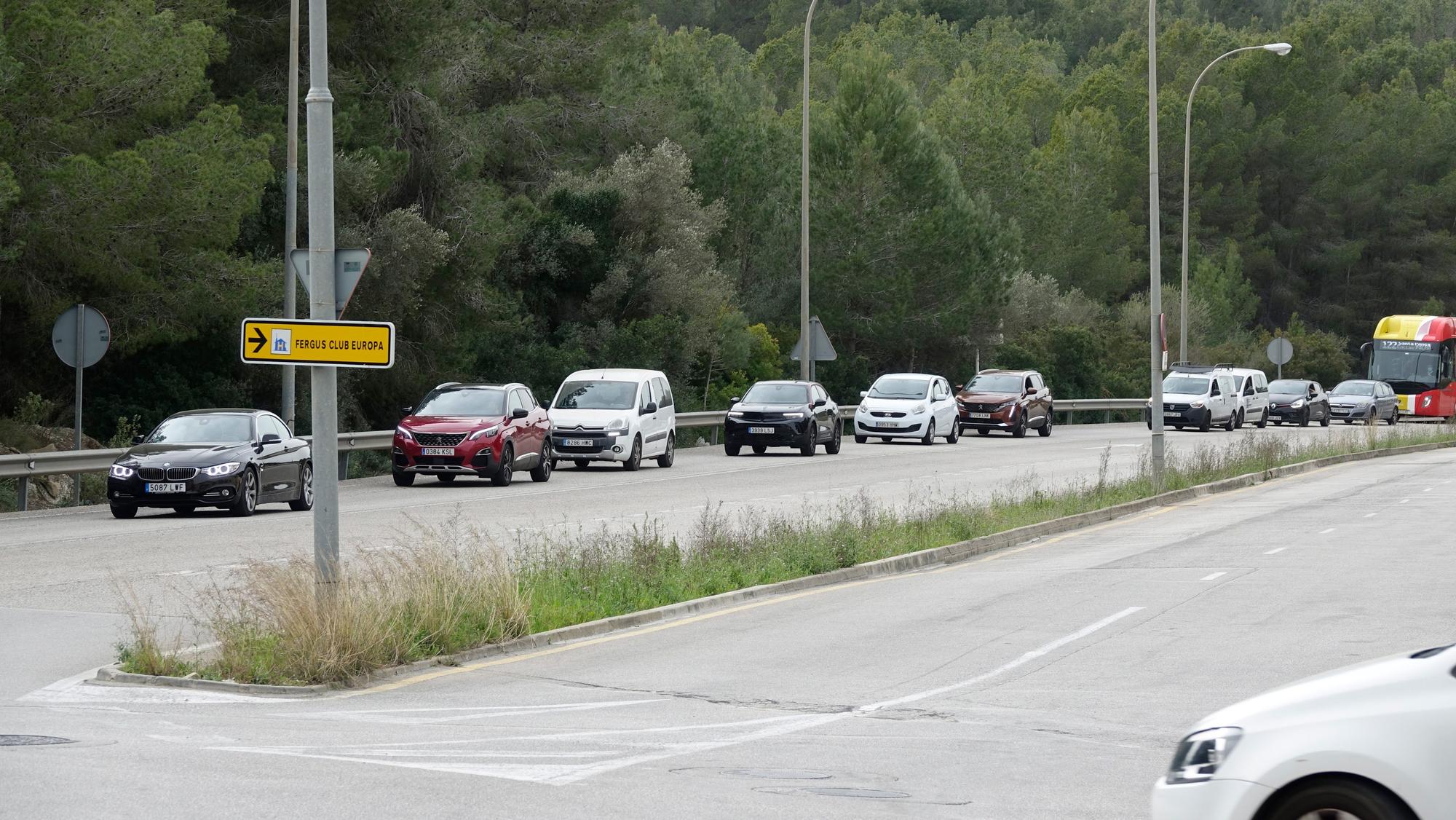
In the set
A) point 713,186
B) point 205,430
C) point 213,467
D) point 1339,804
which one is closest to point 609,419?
point 205,430

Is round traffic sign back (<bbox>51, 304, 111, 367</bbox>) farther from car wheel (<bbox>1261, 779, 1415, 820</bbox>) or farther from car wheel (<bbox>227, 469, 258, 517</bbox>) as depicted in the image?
car wheel (<bbox>1261, 779, 1415, 820</bbox>)

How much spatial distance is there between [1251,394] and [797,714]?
51917 millimetres

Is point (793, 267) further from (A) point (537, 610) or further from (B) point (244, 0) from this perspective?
(A) point (537, 610)

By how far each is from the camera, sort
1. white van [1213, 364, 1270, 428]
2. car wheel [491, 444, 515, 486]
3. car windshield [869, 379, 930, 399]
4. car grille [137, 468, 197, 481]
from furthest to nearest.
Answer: white van [1213, 364, 1270, 428]
car windshield [869, 379, 930, 399]
car wheel [491, 444, 515, 486]
car grille [137, 468, 197, 481]

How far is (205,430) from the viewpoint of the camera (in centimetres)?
2530

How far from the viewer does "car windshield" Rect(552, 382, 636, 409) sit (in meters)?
35.1

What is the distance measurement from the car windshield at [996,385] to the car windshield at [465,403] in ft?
75.1

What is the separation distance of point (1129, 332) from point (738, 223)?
19071 mm

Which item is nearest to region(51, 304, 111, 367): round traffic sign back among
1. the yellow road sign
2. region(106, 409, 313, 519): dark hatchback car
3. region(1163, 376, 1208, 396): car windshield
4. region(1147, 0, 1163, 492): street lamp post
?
region(106, 409, 313, 519): dark hatchback car

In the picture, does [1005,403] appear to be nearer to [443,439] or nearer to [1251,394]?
[1251,394]

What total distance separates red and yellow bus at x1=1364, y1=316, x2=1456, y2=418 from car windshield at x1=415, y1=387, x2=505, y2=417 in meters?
47.4

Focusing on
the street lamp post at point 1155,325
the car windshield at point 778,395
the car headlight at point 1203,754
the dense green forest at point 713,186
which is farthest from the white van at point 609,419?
the car headlight at point 1203,754

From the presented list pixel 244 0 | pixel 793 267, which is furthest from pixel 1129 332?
pixel 244 0

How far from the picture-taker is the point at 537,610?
45.3ft
